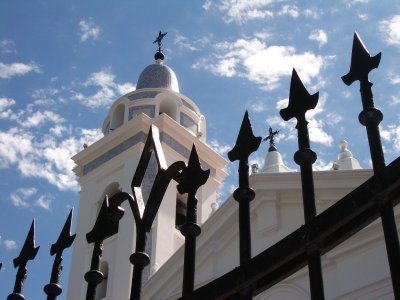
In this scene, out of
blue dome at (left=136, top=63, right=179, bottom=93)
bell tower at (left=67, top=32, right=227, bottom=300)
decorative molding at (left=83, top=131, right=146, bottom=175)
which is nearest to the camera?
bell tower at (left=67, top=32, right=227, bottom=300)

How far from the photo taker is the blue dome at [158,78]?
72.9 feet

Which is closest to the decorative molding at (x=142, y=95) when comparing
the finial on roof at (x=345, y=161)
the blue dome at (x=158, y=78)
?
the blue dome at (x=158, y=78)

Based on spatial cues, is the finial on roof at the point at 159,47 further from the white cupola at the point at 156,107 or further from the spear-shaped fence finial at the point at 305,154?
the spear-shaped fence finial at the point at 305,154

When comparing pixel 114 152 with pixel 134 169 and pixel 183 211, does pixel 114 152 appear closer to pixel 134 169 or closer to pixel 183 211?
pixel 134 169

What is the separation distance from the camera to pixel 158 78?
22.5m

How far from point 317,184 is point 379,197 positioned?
371 inches

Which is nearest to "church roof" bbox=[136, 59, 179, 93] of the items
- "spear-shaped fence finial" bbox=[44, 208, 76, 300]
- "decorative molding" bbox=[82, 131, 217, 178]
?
"decorative molding" bbox=[82, 131, 217, 178]

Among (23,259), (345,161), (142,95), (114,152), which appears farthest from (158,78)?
(23,259)

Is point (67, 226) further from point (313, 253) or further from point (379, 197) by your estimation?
point (379, 197)

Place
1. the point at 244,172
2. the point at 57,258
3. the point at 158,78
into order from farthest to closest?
the point at 158,78 < the point at 57,258 < the point at 244,172

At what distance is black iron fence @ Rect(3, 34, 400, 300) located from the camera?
254 cm

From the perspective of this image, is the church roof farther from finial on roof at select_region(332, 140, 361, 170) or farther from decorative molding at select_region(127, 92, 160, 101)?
finial on roof at select_region(332, 140, 361, 170)

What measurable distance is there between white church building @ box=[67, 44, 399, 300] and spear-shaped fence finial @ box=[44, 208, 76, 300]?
5172 mm

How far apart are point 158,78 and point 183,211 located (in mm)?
5087
